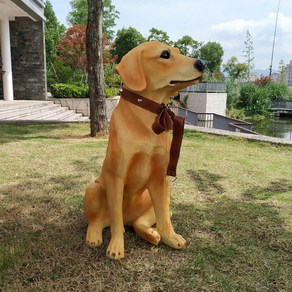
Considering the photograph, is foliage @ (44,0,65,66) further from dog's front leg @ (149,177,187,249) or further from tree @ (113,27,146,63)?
dog's front leg @ (149,177,187,249)

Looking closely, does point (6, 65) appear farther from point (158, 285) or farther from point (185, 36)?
point (185, 36)

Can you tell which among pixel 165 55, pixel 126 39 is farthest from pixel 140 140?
pixel 126 39

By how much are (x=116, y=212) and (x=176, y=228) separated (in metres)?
0.79

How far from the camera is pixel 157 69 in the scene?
6.82ft

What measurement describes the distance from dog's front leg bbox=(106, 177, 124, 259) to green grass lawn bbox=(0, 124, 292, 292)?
0.08m

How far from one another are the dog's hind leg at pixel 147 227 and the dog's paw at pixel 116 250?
0.25 m

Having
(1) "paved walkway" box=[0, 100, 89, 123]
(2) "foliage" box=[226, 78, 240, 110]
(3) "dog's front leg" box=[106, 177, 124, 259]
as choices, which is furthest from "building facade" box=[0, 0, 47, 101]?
(3) "dog's front leg" box=[106, 177, 124, 259]

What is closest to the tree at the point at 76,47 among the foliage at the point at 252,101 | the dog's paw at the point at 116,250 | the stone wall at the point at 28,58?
the stone wall at the point at 28,58

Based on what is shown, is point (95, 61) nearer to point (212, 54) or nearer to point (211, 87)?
point (211, 87)

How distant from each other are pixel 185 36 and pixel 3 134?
43845 millimetres

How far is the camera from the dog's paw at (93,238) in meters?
2.41

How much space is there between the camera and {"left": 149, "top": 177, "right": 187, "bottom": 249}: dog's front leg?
7.59ft

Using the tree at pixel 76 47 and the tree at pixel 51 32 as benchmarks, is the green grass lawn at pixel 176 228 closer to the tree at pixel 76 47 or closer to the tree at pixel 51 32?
the tree at pixel 76 47

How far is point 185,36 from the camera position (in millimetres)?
47094
